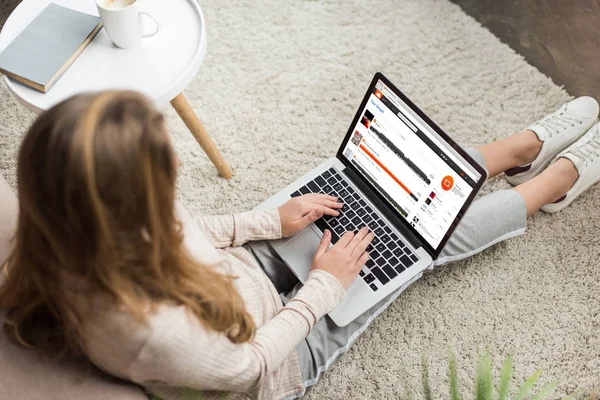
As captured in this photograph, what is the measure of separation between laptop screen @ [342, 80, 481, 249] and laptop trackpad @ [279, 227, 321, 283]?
178 mm

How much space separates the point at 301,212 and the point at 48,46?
66cm

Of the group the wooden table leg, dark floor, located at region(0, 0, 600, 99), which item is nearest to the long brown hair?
the wooden table leg

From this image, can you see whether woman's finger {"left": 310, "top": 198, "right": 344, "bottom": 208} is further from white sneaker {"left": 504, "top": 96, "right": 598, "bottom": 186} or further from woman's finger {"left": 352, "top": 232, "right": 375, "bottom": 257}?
white sneaker {"left": 504, "top": 96, "right": 598, "bottom": 186}

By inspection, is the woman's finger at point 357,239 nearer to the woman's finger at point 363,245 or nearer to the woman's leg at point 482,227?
the woman's finger at point 363,245

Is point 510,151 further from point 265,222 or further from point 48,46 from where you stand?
point 48,46

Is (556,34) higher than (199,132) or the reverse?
higher

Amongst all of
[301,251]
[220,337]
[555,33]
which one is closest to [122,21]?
[301,251]

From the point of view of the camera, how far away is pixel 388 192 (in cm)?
122

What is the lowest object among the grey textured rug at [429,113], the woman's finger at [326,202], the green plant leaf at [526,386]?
the grey textured rug at [429,113]

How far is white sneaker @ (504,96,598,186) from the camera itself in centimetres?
157

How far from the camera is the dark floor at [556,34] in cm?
172

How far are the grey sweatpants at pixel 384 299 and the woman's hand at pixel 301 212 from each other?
0.24 ft

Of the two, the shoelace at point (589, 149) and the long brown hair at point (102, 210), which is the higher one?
the long brown hair at point (102, 210)

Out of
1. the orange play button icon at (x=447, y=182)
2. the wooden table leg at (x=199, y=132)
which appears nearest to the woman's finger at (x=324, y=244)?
the orange play button icon at (x=447, y=182)
